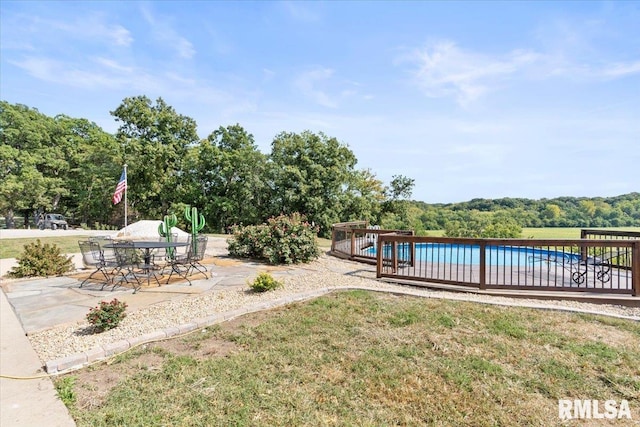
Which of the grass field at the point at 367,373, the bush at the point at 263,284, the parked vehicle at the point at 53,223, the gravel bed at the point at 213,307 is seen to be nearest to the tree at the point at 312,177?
the gravel bed at the point at 213,307

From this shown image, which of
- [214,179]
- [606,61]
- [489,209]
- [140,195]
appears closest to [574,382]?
[606,61]

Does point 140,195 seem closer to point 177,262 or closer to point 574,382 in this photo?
point 177,262

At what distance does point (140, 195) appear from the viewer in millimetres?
25562

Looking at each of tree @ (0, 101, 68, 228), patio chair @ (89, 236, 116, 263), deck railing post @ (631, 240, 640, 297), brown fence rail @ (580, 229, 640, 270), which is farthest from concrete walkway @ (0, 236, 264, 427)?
tree @ (0, 101, 68, 228)

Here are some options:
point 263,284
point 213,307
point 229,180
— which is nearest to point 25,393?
point 213,307

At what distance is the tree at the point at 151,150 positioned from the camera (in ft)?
82.7

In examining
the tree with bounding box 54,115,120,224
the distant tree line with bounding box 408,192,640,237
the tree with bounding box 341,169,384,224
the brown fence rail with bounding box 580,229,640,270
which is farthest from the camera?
the tree with bounding box 54,115,120,224

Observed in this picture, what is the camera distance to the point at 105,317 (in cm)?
378

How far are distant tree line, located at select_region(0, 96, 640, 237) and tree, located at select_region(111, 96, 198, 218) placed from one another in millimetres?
80

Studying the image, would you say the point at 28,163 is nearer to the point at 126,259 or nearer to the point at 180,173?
the point at 180,173

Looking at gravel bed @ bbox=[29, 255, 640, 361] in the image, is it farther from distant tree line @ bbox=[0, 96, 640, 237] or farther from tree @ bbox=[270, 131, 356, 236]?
tree @ bbox=[270, 131, 356, 236]

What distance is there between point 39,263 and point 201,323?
547 cm

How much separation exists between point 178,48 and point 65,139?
26.8 m

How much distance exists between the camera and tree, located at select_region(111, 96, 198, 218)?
82.7ft
